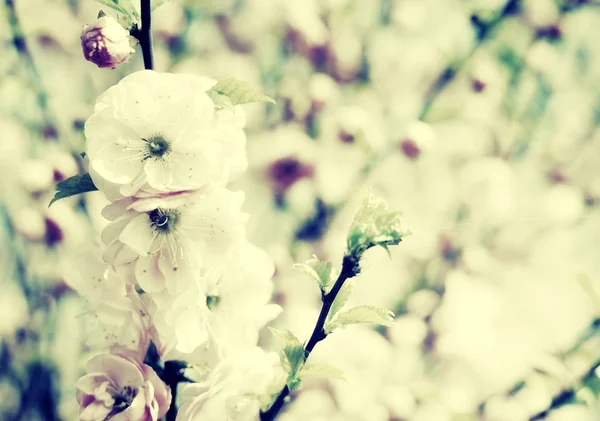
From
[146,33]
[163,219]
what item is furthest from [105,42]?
[163,219]

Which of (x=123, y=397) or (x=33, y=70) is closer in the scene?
(x=123, y=397)

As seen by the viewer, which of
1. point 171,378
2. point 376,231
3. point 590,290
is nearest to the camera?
point 376,231

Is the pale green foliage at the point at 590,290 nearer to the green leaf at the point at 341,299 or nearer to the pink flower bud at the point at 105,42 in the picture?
the green leaf at the point at 341,299

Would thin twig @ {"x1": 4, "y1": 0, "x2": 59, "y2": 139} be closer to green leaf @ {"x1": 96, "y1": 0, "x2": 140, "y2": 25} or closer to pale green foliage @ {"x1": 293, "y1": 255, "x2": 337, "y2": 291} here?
green leaf @ {"x1": 96, "y1": 0, "x2": 140, "y2": 25}

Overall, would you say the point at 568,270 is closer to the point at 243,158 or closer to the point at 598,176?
the point at 598,176

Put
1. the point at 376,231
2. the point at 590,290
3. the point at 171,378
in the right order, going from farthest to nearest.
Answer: the point at 590,290 → the point at 171,378 → the point at 376,231

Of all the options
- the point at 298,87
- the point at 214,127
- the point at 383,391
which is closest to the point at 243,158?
the point at 214,127

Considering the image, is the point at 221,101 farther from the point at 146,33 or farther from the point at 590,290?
the point at 590,290
